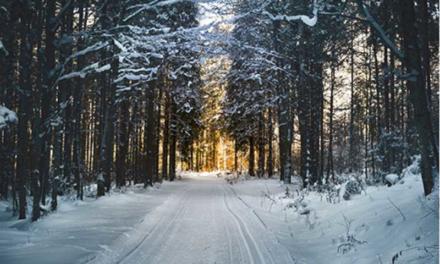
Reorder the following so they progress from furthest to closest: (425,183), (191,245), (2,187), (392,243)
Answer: (2,187) < (191,245) < (425,183) < (392,243)

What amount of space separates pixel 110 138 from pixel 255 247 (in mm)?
11804

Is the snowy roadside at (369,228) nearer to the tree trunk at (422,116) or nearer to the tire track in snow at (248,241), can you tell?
the tree trunk at (422,116)

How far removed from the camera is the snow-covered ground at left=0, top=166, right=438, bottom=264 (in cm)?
761

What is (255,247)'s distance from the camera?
8992mm

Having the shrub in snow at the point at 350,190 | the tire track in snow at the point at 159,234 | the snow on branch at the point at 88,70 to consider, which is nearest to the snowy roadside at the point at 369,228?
the shrub in snow at the point at 350,190

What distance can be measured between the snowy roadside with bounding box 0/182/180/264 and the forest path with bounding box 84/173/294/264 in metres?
0.39

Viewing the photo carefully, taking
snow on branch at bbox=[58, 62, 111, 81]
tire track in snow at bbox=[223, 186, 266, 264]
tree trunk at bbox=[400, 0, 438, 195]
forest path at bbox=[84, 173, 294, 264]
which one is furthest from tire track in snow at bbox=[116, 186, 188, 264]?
tree trunk at bbox=[400, 0, 438, 195]

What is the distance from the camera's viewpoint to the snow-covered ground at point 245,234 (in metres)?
7.61

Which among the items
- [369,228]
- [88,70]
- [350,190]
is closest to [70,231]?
[88,70]

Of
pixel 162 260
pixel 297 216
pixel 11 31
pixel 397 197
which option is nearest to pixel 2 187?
pixel 11 31

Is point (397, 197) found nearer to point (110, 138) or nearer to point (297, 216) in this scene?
point (297, 216)

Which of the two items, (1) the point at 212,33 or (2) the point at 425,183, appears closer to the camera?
(2) the point at 425,183

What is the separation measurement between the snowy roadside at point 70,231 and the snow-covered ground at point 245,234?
Answer: 2 centimetres

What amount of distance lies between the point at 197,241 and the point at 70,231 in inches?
128
